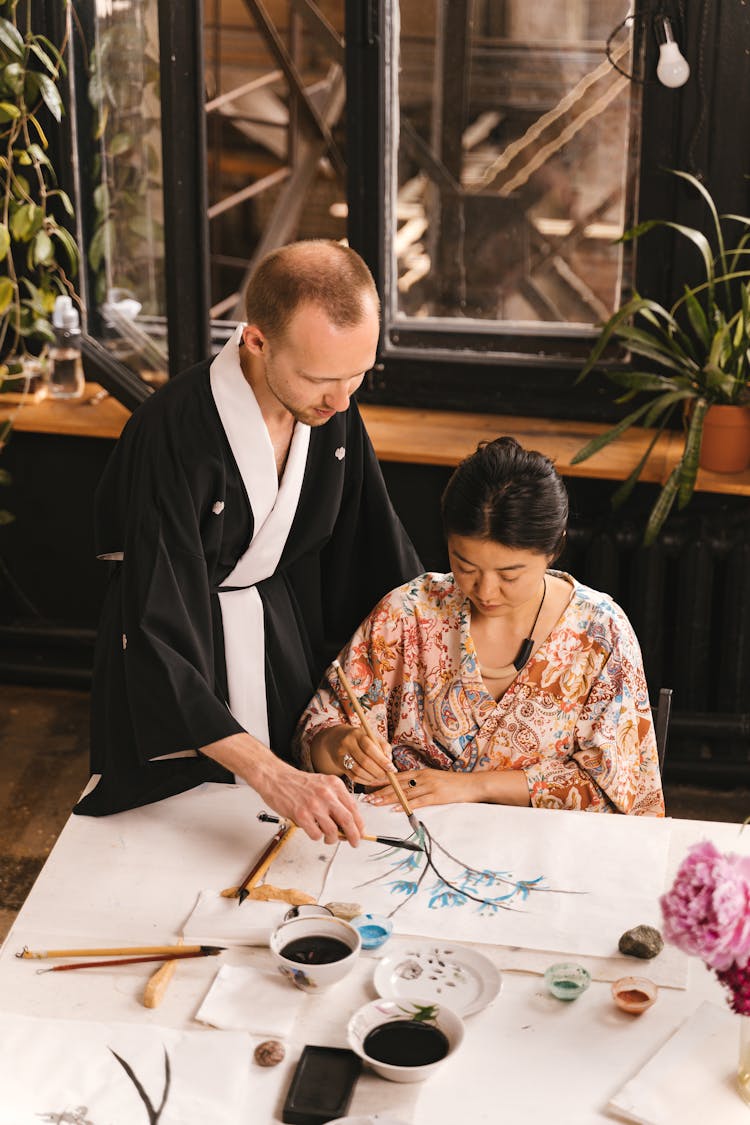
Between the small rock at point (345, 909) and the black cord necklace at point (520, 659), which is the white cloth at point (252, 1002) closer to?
the small rock at point (345, 909)

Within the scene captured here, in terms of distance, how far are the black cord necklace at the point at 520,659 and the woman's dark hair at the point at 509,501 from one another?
140 millimetres

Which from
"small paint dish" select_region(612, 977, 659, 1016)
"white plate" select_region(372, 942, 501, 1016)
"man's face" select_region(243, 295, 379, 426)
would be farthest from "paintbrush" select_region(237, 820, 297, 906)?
"man's face" select_region(243, 295, 379, 426)

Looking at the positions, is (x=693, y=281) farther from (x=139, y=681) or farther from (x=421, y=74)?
(x=139, y=681)

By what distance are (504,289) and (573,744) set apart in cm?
190

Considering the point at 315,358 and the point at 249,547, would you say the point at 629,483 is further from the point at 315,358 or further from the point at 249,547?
the point at 315,358

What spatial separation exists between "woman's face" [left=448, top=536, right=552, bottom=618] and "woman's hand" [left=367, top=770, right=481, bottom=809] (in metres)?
0.26

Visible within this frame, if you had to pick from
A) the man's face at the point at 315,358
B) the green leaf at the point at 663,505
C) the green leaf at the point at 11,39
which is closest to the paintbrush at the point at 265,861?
the man's face at the point at 315,358

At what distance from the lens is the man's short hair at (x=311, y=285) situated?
1.88 meters

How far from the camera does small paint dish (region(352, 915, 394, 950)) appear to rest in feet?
5.33

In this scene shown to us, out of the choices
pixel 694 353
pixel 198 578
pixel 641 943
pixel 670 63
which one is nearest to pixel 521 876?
pixel 641 943

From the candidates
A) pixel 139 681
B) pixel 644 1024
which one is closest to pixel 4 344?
pixel 139 681

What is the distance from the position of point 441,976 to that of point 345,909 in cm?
17

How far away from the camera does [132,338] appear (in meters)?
3.65

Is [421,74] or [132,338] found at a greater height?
[421,74]
